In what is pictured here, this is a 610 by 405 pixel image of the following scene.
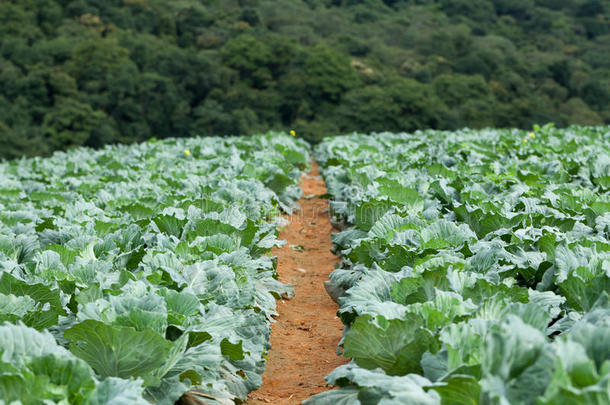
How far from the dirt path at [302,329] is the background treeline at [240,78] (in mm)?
27473

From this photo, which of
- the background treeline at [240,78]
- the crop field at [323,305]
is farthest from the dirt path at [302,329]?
the background treeline at [240,78]

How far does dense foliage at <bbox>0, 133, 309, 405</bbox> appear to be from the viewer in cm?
245

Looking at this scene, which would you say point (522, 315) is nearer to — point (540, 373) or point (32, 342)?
point (540, 373)

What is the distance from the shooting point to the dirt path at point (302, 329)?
4.09m

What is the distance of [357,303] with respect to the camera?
338cm

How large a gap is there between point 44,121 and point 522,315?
3525 cm

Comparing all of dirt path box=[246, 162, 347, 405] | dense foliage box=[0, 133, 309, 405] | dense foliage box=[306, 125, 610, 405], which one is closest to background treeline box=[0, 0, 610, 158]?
dirt path box=[246, 162, 347, 405]

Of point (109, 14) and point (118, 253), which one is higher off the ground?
point (118, 253)

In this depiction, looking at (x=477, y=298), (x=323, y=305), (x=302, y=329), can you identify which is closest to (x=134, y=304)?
(x=477, y=298)

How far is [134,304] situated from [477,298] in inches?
66.0

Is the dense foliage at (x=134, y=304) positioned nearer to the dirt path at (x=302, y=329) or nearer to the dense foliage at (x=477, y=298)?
the dirt path at (x=302, y=329)

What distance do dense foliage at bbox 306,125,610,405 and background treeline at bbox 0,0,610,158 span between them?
30080mm

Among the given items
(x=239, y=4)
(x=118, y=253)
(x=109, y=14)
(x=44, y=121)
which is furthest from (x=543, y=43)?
(x=118, y=253)

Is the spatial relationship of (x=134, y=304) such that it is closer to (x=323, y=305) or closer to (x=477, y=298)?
(x=477, y=298)
